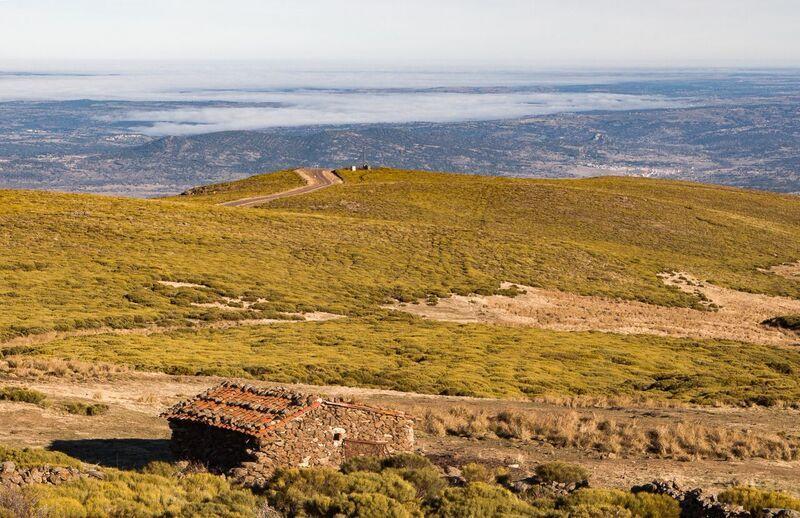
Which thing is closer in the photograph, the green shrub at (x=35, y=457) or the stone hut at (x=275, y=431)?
the green shrub at (x=35, y=457)

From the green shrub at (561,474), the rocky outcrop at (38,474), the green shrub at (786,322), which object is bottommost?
the green shrub at (786,322)

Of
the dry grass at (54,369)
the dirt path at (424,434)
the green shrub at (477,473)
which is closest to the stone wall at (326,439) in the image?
the dirt path at (424,434)

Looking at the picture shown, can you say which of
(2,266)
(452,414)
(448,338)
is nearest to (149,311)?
(2,266)

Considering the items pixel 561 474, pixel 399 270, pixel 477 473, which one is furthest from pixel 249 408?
pixel 399 270

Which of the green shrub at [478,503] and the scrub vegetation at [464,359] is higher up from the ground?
the green shrub at [478,503]

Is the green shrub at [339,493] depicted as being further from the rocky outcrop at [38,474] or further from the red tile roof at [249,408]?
the rocky outcrop at [38,474]

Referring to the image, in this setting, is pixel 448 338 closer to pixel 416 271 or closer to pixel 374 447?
pixel 416 271

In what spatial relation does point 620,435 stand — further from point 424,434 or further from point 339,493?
point 339,493
